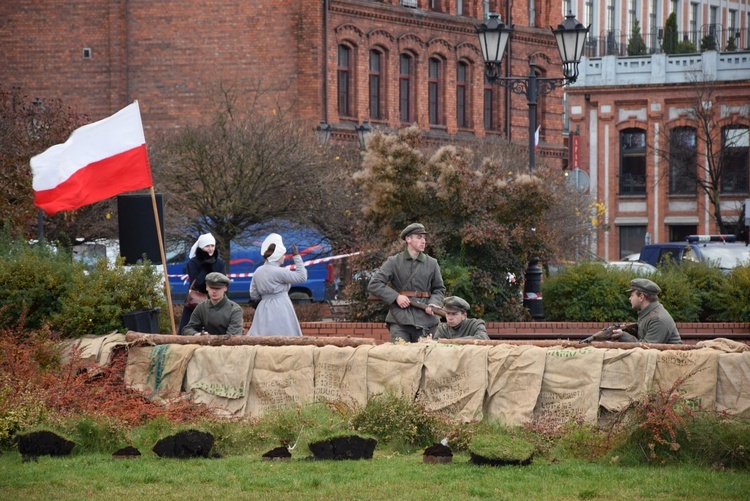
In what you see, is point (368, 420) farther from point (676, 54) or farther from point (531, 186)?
Answer: point (676, 54)

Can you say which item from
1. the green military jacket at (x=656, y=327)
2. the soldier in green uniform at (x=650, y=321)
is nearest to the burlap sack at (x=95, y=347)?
the soldier in green uniform at (x=650, y=321)

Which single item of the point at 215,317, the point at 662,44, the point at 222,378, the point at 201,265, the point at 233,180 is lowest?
the point at 222,378

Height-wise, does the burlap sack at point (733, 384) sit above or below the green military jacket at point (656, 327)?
below

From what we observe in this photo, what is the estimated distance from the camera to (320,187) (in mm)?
28875

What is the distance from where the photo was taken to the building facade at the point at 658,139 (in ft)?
190

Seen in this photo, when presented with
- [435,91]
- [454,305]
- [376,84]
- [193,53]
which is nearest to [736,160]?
[435,91]

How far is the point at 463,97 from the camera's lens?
166 ft

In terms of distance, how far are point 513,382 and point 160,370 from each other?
318 centimetres

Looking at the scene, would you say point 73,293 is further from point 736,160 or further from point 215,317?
point 736,160

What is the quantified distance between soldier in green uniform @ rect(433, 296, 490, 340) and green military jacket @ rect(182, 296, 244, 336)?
195 cm

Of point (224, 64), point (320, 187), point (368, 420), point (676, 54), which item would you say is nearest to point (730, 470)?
point (368, 420)

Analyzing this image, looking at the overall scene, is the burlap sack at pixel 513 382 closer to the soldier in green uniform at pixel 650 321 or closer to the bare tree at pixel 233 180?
the soldier in green uniform at pixel 650 321

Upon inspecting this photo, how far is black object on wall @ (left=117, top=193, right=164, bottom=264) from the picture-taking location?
15.6 m

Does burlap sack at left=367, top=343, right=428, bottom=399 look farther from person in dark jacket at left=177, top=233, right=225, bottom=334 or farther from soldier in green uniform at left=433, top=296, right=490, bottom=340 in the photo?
person in dark jacket at left=177, top=233, right=225, bottom=334
